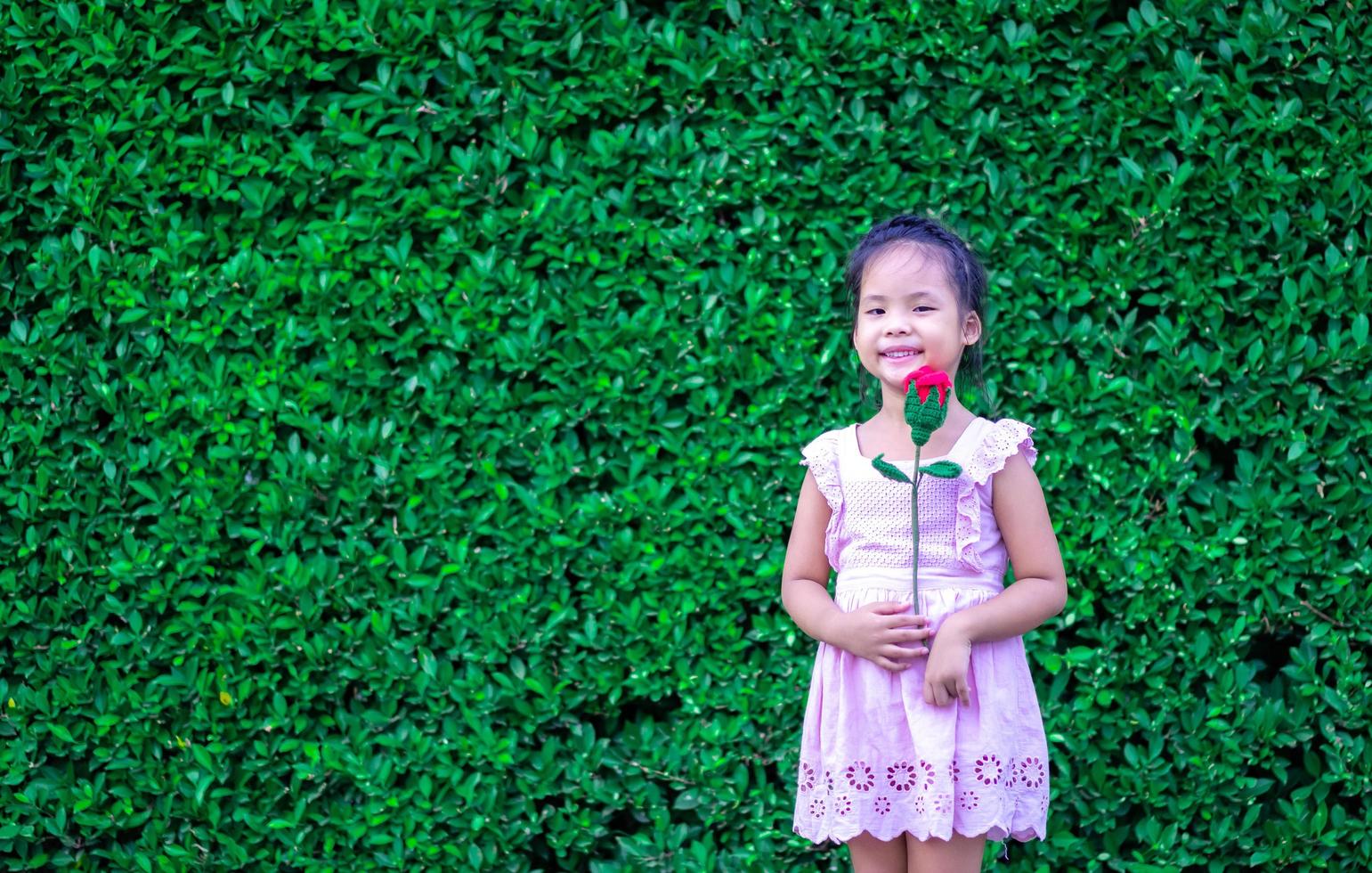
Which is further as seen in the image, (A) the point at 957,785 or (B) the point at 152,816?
(B) the point at 152,816

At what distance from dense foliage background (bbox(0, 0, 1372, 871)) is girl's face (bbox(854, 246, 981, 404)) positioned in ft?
3.83

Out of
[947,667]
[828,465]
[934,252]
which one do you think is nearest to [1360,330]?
[934,252]

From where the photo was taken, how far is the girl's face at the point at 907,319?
8.29ft

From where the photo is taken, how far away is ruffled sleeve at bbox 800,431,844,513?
2.68m

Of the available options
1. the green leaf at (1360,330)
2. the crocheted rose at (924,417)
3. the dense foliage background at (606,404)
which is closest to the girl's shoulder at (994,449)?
the crocheted rose at (924,417)

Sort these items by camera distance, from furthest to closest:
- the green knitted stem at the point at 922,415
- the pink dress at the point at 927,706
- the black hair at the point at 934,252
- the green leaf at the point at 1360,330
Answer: the green leaf at the point at 1360,330, the black hair at the point at 934,252, the pink dress at the point at 927,706, the green knitted stem at the point at 922,415

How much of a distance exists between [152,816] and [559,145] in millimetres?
2328

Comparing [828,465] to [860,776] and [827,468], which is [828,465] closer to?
[827,468]

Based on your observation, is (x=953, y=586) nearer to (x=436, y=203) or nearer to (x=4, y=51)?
(x=436, y=203)

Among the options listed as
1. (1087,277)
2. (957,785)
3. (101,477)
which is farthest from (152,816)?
(1087,277)

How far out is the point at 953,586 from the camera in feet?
8.46

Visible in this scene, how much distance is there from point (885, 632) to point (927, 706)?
0.17m

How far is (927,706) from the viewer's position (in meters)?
2.49

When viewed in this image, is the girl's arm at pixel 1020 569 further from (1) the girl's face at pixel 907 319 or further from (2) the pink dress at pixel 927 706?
(1) the girl's face at pixel 907 319
